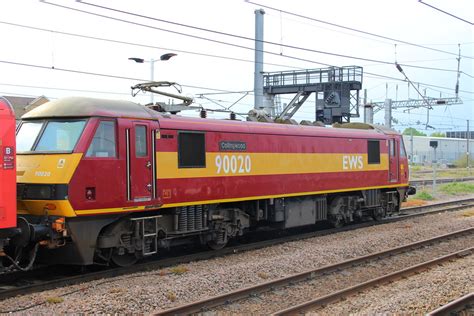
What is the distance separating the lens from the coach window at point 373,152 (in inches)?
665

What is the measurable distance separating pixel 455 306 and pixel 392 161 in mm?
11051

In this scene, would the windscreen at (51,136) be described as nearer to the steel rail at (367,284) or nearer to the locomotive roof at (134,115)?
the locomotive roof at (134,115)

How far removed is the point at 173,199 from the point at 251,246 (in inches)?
115

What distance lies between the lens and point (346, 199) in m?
16.2

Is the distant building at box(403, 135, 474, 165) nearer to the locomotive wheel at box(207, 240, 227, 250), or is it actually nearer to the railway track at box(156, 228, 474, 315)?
the railway track at box(156, 228, 474, 315)

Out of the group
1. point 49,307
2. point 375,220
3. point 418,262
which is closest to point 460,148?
point 375,220

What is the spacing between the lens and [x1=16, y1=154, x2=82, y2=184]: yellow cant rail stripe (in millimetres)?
8891

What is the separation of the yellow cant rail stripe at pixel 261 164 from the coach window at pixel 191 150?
0.11 meters

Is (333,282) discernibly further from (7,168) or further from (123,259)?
(7,168)

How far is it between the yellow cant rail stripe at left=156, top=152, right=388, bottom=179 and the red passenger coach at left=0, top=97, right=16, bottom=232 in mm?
2930

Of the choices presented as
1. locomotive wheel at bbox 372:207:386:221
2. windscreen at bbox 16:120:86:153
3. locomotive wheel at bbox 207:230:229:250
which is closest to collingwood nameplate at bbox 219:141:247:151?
locomotive wheel at bbox 207:230:229:250

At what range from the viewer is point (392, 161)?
58.9ft

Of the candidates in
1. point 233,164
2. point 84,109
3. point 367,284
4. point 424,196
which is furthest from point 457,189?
point 84,109

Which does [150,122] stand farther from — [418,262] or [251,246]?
[418,262]
